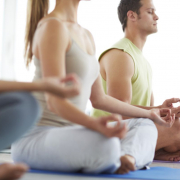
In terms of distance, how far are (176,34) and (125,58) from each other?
7.34ft

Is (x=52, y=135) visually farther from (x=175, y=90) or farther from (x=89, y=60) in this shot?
(x=175, y=90)

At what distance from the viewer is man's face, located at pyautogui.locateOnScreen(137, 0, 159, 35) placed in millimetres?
2828

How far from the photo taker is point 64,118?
4.28 ft

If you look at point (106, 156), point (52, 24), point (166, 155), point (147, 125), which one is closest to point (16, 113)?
point (106, 156)

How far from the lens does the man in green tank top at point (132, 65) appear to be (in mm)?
2363

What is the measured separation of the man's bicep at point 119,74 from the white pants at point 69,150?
0.78 meters

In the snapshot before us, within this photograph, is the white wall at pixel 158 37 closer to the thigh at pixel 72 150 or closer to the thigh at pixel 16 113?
the thigh at pixel 72 150

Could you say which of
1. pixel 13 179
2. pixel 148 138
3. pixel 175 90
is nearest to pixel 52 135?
pixel 13 179

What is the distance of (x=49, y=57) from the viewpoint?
1.34m

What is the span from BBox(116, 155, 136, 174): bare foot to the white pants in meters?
0.04

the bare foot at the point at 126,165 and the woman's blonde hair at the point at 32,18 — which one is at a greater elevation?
the woman's blonde hair at the point at 32,18

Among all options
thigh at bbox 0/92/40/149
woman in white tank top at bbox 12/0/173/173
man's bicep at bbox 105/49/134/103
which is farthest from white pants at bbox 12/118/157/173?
man's bicep at bbox 105/49/134/103

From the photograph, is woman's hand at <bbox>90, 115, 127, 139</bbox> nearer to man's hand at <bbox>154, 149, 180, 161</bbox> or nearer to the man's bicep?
the man's bicep

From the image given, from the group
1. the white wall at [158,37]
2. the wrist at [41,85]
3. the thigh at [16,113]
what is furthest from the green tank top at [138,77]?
the white wall at [158,37]
